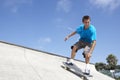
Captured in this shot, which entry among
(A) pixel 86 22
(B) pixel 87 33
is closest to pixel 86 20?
(A) pixel 86 22

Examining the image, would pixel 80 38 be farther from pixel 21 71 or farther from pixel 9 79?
pixel 9 79

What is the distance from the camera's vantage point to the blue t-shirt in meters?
7.92

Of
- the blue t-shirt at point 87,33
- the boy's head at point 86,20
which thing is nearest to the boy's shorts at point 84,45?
the blue t-shirt at point 87,33

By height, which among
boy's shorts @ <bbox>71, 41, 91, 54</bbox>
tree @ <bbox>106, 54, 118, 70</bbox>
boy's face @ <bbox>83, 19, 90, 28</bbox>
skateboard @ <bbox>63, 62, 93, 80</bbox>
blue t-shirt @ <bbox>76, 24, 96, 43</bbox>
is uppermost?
tree @ <bbox>106, 54, 118, 70</bbox>

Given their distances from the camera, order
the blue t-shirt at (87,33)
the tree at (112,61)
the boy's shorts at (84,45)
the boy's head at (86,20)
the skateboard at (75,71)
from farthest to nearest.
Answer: the tree at (112,61), the boy's shorts at (84,45), the blue t-shirt at (87,33), the boy's head at (86,20), the skateboard at (75,71)

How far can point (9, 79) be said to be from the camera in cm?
481

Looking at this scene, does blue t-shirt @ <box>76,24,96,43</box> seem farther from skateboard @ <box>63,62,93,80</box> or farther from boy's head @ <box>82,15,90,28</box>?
skateboard @ <box>63,62,93,80</box>

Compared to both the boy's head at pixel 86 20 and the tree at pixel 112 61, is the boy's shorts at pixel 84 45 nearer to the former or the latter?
the boy's head at pixel 86 20

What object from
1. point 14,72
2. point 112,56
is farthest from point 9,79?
point 112,56

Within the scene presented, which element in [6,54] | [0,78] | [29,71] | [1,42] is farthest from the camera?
[1,42]

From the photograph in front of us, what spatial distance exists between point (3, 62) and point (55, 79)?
147cm

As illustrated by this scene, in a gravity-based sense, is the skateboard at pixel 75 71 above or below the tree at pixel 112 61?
below

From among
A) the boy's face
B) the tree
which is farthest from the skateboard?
the tree

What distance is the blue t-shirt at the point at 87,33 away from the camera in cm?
792
